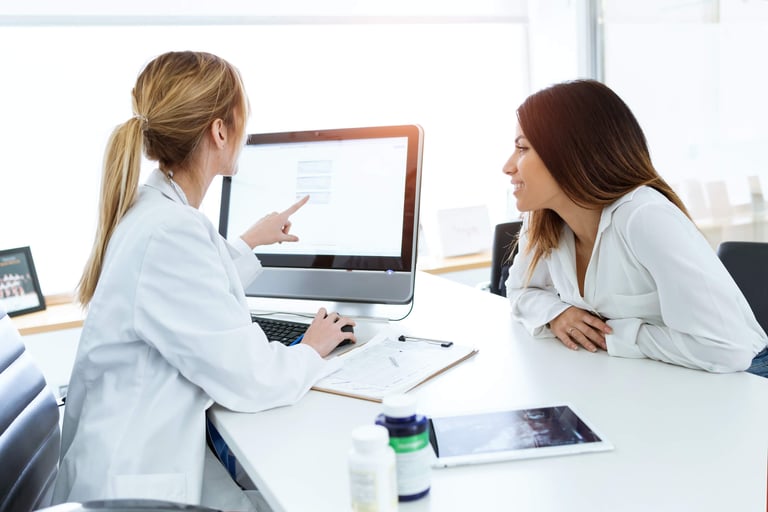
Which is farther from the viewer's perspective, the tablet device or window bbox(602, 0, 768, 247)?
window bbox(602, 0, 768, 247)

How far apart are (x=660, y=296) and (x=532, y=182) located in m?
0.39

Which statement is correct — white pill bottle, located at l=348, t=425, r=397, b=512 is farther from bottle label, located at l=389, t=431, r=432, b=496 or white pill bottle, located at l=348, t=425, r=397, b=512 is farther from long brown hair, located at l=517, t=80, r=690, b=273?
long brown hair, located at l=517, t=80, r=690, b=273

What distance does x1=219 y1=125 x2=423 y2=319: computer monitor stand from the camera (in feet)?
5.07

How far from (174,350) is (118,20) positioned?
2.21m

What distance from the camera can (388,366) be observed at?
3.93 ft

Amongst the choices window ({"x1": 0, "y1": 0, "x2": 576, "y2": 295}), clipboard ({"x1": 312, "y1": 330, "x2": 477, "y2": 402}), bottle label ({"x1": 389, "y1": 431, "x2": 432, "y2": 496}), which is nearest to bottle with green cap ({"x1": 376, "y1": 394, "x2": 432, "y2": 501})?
bottle label ({"x1": 389, "y1": 431, "x2": 432, "y2": 496})

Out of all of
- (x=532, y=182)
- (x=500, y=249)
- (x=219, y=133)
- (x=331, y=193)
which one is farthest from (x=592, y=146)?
(x=500, y=249)

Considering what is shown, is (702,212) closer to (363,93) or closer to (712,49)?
(712,49)

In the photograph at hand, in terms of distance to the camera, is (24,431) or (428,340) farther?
(428,340)

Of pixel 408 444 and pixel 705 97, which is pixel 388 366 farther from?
pixel 705 97

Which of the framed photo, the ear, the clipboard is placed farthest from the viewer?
the framed photo

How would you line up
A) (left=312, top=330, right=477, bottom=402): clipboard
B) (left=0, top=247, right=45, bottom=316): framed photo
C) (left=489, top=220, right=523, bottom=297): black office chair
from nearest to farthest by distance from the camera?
(left=312, top=330, right=477, bottom=402): clipboard
(left=489, top=220, right=523, bottom=297): black office chair
(left=0, top=247, right=45, bottom=316): framed photo

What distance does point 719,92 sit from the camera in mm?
2762

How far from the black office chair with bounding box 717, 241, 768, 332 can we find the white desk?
0.63 m
